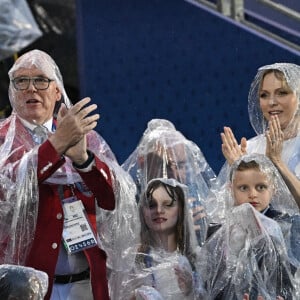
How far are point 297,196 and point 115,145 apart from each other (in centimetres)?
228

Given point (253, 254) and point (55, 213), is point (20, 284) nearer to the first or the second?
point (55, 213)

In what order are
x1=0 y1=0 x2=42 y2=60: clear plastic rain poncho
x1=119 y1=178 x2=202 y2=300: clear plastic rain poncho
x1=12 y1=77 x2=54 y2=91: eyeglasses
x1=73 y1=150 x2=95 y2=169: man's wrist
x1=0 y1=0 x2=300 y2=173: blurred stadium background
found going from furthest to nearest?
x1=0 y1=0 x2=300 y2=173: blurred stadium background < x1=0 y1=0 x2=42 y2=60: clear plastic rain poncho < x1=12 y1=77 x2=54 y2=91: eyeglasses < x1=119 y1=178 x2=202 y2=300: clear plastic rain poncho < x1=73 y1=150 x2=95 y2=169: man's wrist

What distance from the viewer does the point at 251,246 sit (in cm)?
512

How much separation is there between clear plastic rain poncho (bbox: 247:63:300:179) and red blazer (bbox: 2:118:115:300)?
0.98m

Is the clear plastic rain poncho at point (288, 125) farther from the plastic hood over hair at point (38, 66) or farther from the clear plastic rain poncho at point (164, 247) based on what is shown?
the plastic hood over hair at point (38, 66)

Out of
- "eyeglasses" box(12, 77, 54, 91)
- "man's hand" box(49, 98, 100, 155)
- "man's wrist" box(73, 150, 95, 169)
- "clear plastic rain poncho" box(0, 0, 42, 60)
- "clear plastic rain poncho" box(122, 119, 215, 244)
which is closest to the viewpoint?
"man's hand" box(49, 98, 100, 155)

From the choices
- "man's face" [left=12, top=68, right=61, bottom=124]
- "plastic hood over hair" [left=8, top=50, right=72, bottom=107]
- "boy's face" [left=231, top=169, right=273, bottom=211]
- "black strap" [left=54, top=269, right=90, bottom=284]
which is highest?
"plastic hood over hair" [left=8, top=50, right=72, bottom=107]

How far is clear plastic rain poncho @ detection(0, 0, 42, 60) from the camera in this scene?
585 centimetres

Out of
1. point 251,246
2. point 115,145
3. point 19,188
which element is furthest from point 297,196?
point 115,145

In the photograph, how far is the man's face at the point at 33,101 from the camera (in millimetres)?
5262

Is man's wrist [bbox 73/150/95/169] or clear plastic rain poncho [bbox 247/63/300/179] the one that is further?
clear plastic rain poncho [bbox 247/63/300/179]

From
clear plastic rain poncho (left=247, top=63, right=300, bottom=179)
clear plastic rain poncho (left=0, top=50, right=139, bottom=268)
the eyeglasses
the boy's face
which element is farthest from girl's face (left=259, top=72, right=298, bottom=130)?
the eyeglasses

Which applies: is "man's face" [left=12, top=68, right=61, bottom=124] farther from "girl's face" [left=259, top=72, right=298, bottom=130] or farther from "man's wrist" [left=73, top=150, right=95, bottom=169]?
"girl's face" [left=259, top=72, right=298, bottom=130]

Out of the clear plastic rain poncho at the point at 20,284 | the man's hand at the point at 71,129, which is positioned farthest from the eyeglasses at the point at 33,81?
the clear plastic rain poncho at the point at 20,284
